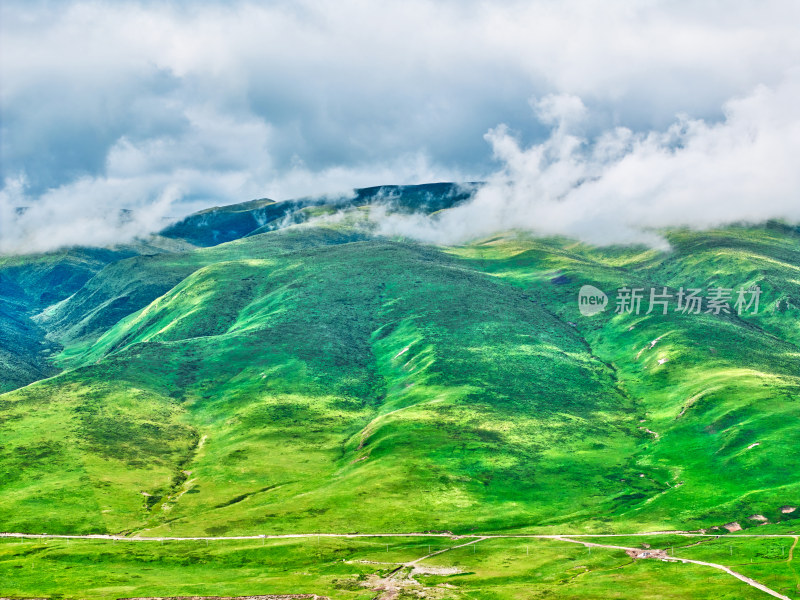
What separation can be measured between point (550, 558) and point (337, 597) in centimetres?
A: 4810

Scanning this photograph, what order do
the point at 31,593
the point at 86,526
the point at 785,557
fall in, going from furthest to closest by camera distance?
the point at 86,526 → the point at 785,557 → the point at 31,593

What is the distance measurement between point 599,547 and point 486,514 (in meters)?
35.1

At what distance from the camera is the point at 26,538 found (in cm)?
16850

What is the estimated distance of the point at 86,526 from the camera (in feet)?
587

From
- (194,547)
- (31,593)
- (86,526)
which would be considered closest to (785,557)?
(194,547)

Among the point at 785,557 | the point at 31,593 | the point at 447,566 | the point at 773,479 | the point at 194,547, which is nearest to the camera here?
the point at 31,593

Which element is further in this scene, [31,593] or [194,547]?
[194,547]

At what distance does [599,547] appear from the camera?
161250 millimetres

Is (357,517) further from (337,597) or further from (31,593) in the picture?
(31,593)

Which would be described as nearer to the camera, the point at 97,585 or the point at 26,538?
the point at 97,585

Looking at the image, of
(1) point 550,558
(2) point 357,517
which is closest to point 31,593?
(2) point 357,517

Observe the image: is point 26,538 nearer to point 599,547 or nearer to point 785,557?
point 599,547

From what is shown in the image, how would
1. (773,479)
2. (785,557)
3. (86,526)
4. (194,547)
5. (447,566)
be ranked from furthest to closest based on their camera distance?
(773,479)
(86,526)
(194,547)
(447,566)
(785,557)

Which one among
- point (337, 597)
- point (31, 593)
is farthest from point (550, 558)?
point (31, 593)
